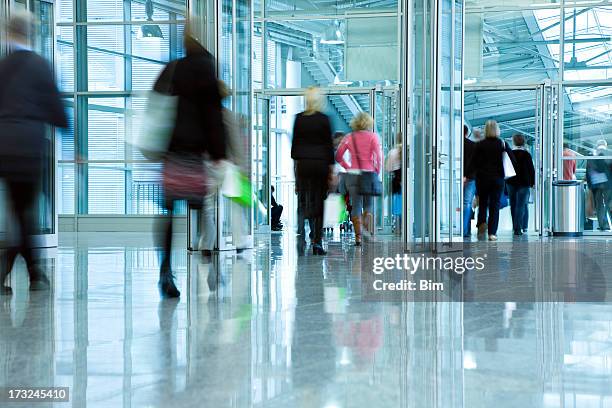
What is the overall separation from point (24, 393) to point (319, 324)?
1.82 metres

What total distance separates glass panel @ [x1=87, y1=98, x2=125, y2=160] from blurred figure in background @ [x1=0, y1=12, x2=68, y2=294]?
42.1 ft

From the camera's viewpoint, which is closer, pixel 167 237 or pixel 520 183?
pixel 167 237

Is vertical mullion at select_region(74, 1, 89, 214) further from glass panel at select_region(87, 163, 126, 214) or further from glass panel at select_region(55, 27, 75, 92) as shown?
glass panel at select_region(87, 163, 126, 214)

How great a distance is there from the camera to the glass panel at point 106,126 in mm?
18438

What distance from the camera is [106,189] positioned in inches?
720

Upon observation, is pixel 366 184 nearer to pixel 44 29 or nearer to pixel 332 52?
pixel 44 29

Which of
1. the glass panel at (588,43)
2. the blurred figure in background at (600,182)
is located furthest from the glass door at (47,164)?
the blurred figure in background at (600,182)

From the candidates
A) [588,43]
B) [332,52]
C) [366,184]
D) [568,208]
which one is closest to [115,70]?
[332,52]

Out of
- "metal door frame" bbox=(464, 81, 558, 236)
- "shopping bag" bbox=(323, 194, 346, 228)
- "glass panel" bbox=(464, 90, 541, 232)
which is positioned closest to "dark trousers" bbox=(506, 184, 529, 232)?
"metal door frame" bbox=(464, 81, 558, 236)

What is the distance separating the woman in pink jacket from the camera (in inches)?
441

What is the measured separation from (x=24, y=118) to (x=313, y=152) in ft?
13.6

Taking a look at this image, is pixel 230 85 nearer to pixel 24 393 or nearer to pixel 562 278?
pixel 562 278

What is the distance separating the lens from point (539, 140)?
54.9ft

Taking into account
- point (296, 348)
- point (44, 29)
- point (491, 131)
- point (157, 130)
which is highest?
point (44, 29)
